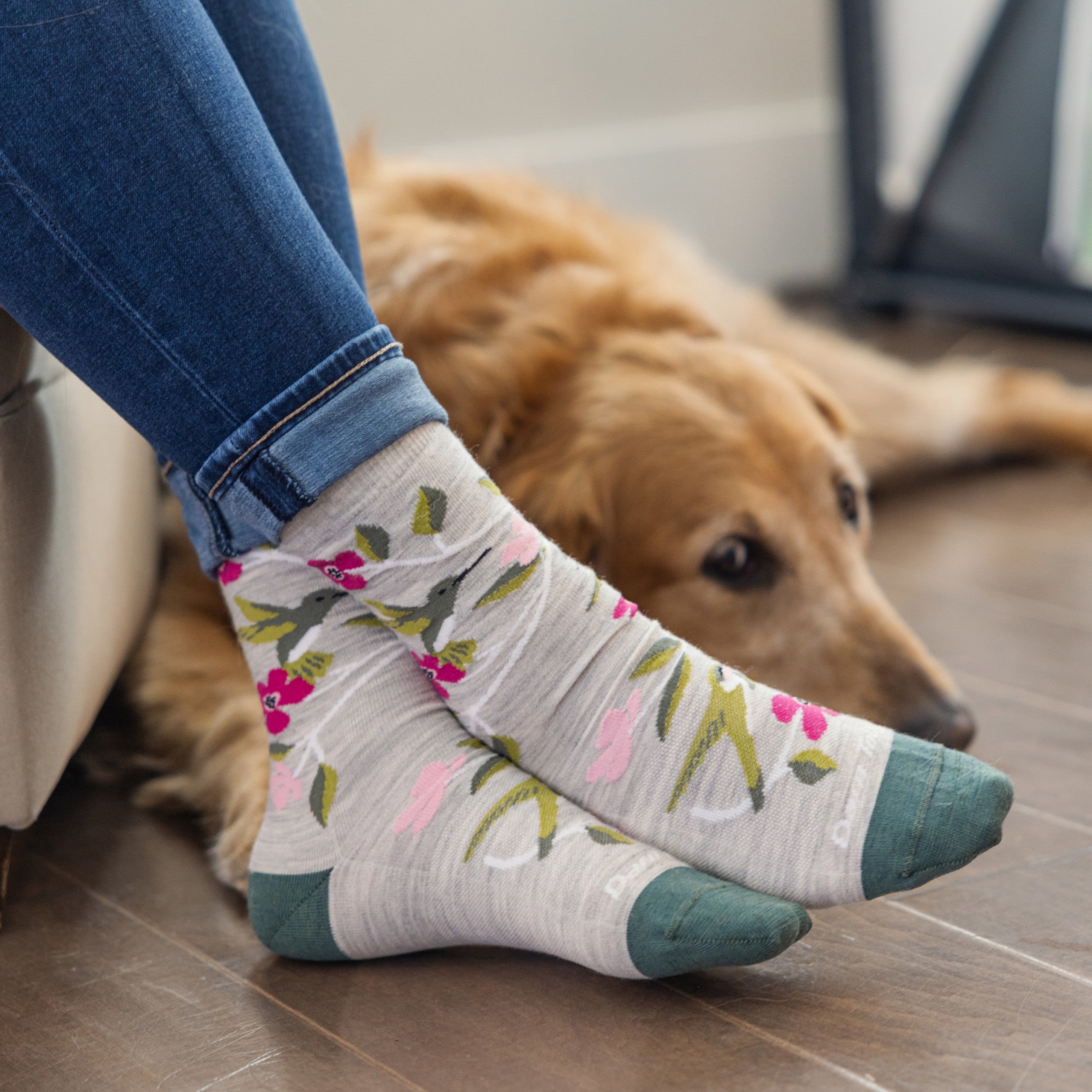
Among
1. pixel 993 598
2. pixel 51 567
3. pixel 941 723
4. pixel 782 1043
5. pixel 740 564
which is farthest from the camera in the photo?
pixel 993 598

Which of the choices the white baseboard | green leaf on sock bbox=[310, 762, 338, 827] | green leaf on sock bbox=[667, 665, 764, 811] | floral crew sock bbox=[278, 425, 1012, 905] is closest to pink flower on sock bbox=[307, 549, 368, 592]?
floral crew sock bbox=[278, 425, 1012, 905]

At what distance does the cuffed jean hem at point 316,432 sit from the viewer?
756 millimetres

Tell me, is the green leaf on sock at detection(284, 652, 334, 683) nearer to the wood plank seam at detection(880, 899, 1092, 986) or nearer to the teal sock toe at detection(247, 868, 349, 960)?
the teal sock toe at detection(247, 868, 349, 960)

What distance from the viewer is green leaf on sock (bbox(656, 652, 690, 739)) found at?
2.72 ft

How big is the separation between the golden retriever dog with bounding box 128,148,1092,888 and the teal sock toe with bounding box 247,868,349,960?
0.26 m

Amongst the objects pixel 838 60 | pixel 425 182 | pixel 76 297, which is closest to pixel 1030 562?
pixel 425 182

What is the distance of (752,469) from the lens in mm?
1269

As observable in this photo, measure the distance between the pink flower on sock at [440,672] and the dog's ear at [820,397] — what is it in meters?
0.70

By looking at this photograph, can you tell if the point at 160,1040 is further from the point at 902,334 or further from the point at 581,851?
the point at 902,334

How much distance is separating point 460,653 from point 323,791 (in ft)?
0.48

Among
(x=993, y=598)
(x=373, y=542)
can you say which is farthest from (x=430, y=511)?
(x=993, y=598)

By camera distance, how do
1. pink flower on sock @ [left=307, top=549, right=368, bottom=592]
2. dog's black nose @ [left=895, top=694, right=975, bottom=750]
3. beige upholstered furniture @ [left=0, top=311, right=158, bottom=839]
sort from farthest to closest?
dog's black nose @ [left=895, top=694, right=975, bottom=750]
beige upholstered furniture @ [left=0, top=311, right=158, bottom=839]
pink flower on sock @ [left=307, top=549, right=368, bottom=592]

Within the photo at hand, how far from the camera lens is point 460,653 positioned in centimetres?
83

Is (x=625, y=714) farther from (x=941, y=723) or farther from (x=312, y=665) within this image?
(x=941, y=723)
